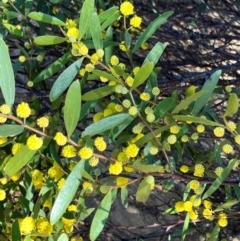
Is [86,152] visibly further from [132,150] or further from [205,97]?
[205,97]

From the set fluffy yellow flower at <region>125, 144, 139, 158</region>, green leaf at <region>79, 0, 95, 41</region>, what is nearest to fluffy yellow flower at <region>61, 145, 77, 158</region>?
fluffy yellow flower at <region>125, 144, 139, 158</region>

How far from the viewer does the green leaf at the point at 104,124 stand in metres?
0.88

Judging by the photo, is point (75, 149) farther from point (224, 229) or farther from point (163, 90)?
point (224, 229)

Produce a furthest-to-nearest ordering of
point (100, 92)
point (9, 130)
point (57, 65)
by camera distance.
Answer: point (57, 65) → point (100, 92) → point (9, 130)

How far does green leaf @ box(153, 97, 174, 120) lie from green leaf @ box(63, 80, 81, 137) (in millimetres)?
168

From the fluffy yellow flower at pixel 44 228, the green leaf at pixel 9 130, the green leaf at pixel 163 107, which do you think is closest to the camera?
the green leaf at pixel 9 130

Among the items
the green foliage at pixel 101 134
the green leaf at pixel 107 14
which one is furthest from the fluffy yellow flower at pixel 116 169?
the green leaf at pixel 107 14

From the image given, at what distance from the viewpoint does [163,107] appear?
91 cm

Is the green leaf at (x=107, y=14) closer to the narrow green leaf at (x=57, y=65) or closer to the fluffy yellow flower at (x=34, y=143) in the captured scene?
the narrow green leaf at (x=57, y=65)

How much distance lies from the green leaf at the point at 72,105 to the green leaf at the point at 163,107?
17 cm

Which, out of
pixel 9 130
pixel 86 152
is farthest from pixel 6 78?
pixel 86 152

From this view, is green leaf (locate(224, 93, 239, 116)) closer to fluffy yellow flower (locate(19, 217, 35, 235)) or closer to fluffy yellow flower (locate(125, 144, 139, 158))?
fluffy yellow flower (locate(125, 144, 139, 158))

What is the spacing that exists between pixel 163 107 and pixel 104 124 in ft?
0.41

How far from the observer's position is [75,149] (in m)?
0.88
